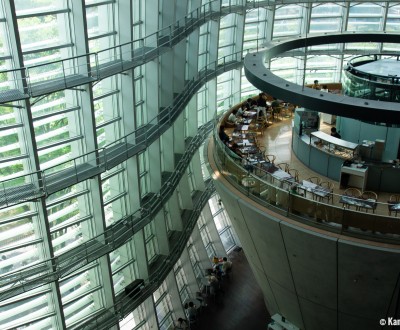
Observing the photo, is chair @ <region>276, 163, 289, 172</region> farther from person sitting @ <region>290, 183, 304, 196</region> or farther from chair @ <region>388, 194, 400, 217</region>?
chair @ <region>388, 194, 400, 217</region>

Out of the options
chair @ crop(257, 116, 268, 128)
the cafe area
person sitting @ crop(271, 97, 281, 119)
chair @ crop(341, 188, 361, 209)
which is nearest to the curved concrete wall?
the cafe area

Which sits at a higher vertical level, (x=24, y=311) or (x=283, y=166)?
(x=283, y=166)

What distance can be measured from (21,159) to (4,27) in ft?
14.2

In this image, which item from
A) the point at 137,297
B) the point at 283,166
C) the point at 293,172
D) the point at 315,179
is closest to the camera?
the point at 315,179

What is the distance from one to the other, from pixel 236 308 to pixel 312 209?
Answer: 1093 cm

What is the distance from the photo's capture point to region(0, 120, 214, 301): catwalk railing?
57.4 ft

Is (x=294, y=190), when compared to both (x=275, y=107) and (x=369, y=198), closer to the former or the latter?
(x=369, y=198)

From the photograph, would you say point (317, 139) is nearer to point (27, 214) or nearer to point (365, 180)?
point (365, 180)

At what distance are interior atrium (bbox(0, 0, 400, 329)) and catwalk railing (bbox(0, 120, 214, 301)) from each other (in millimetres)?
64

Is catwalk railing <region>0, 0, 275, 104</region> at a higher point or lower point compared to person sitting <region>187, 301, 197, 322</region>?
higher

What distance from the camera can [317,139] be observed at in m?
21.7

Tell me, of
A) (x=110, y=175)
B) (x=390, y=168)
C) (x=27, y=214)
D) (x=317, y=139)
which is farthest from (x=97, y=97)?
(x=390, y=168)

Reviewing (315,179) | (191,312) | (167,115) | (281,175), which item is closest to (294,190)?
(281,175)

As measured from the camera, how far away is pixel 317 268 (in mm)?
18094
